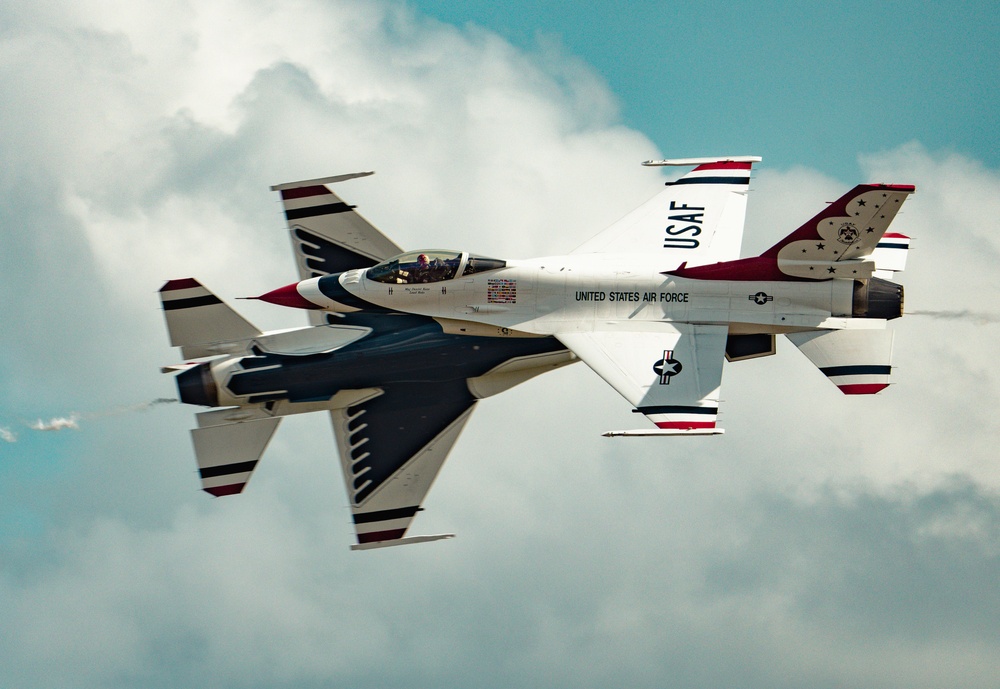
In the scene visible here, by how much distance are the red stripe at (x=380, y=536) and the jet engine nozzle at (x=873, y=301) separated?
10709 mm

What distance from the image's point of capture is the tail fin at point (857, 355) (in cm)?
2972

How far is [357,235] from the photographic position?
33.7m

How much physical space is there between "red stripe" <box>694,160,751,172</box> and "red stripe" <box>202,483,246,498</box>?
12.3 meters

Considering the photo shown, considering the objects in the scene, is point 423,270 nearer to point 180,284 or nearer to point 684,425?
point 180,284

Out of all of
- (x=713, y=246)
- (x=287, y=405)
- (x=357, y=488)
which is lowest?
(x=357, y=488)

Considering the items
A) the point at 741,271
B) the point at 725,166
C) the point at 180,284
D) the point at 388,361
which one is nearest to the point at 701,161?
the point at 725,166

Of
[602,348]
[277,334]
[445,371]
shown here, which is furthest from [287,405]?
[602,348]

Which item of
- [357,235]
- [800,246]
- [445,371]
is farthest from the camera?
[357,235]

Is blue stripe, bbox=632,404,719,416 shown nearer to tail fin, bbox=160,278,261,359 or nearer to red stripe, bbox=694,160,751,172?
red stripe, bbox=694,160,751,172

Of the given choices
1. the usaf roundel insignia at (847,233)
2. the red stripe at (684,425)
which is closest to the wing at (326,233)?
the red stripe at (684,425)

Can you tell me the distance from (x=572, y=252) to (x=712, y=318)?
4119 millimetres

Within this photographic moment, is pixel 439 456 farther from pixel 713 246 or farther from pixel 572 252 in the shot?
pixel 713 246

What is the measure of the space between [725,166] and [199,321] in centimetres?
1213

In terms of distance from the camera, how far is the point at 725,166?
33.6 m
